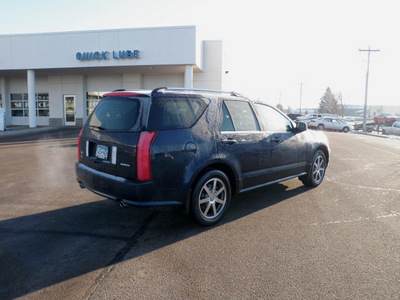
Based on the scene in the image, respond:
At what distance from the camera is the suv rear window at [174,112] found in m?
3.65

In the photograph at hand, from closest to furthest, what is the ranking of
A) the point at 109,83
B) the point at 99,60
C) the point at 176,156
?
the point at 176,156 < the point at 99,60 < the point at 109,83

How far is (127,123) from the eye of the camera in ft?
12.4

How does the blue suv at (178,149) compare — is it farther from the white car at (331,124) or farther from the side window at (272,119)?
the white car at (331,124)

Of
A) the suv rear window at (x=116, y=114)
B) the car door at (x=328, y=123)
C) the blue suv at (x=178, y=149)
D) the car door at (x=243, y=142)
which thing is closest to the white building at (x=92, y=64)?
the car door at (x=328, y=123)

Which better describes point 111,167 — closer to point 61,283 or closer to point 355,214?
point 61,283

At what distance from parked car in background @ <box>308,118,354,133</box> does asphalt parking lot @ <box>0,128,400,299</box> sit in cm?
3004

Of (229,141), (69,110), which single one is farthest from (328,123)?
(229,141)

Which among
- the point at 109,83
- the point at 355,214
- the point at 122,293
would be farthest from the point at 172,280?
the point at 109,83

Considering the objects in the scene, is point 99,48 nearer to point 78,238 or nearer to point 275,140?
point 275,140

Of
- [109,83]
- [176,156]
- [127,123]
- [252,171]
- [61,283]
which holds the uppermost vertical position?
[109,83]

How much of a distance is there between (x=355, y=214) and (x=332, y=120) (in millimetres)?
31675

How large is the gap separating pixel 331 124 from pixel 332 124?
104 mm

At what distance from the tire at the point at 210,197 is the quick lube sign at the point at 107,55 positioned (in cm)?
1897

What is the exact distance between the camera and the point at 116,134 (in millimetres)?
3811
